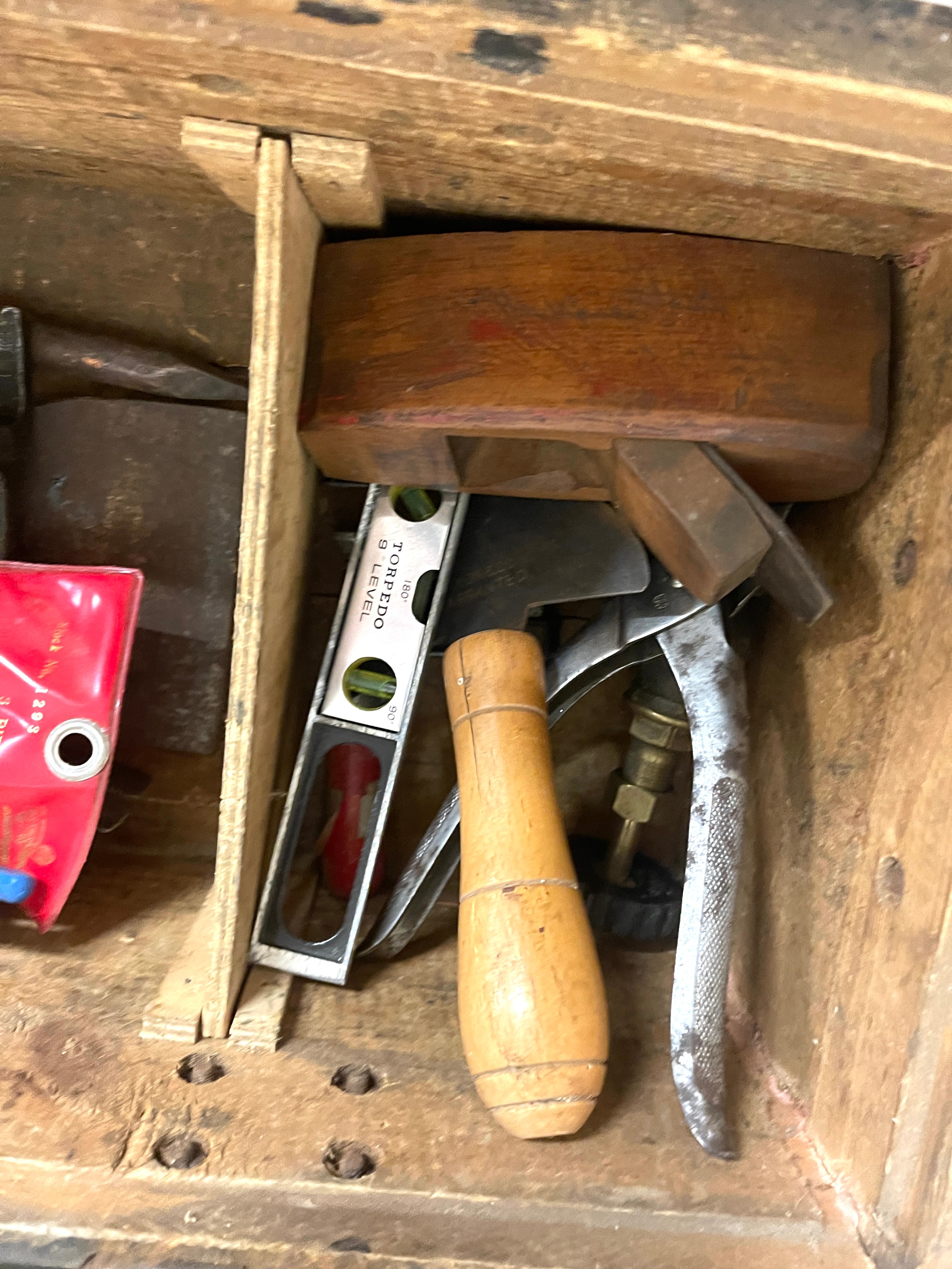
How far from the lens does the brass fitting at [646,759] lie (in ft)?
2.06

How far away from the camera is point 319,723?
0.63 meters

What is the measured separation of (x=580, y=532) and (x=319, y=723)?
0.25m

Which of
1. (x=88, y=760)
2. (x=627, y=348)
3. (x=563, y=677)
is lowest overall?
(x=88, y=760)

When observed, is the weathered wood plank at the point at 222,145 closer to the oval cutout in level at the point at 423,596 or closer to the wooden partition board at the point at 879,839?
the oval cutout in level at the point at 423,596

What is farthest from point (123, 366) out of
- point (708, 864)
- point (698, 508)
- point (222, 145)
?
point (708, 864)

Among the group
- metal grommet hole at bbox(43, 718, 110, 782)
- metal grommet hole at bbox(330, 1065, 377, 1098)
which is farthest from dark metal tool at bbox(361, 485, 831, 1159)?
metal grommet hole at bbox(43, 718, 110, 782)

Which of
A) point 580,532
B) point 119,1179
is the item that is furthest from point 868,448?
point 119,1179

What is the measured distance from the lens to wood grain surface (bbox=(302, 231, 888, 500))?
0.47 m

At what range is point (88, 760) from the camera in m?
0.62

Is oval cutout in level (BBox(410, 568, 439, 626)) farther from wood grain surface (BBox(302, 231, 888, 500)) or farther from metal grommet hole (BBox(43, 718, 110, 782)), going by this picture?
metal grommet hole (BBox(43, 718, 110, 782))

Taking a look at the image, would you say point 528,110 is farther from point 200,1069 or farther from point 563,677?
point 200,1069

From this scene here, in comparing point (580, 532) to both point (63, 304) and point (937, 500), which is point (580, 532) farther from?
point (63, 304)

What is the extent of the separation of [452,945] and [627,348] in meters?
0.47

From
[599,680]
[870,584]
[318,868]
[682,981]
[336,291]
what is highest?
[336,291]
